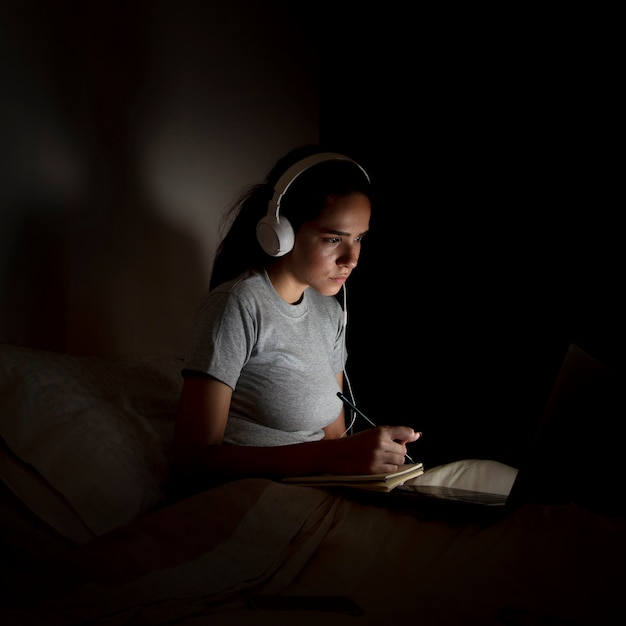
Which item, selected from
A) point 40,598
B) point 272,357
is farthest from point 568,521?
point 272,357

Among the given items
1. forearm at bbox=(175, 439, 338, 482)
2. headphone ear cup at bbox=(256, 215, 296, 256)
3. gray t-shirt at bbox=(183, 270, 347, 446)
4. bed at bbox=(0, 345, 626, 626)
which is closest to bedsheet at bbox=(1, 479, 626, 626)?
bed at bbox=(0, 345, 626, 626)

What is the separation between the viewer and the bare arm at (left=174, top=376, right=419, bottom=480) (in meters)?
→ 1.02

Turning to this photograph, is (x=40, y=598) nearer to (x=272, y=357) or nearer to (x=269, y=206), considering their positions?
(x=272, y=357)

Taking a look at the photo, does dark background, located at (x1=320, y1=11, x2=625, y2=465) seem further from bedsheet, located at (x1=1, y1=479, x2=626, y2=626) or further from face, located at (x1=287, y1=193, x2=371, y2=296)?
bedsheet, located at (x1=1, y1=479, x2=626, y2=626)

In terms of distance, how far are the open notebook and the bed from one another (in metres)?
0.08

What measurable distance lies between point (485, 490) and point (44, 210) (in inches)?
43.1

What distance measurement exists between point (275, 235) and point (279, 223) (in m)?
0.03

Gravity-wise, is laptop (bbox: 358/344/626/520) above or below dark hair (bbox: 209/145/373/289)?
below

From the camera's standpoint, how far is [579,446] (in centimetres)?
82

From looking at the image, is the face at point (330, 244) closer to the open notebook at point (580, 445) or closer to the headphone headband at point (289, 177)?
the headphone headband at point (289, 177)

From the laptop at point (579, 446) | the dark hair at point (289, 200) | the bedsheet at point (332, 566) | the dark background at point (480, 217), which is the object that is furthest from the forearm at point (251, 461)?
the dark background at point (480, 217)

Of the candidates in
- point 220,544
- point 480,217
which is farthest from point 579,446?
point 480,217

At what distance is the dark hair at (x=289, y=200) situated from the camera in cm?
131

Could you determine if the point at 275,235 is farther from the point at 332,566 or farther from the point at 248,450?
the point at 332,566
